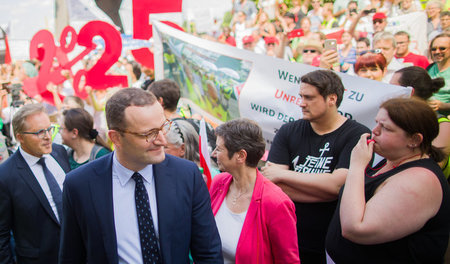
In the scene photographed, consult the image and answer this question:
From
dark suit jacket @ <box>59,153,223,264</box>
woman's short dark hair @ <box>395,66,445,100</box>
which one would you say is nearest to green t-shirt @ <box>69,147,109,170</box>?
dark suit jacket @ <box>59,153,223,264</box>

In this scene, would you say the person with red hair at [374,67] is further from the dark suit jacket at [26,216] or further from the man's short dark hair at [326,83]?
the dark suit jacket at [26,216]

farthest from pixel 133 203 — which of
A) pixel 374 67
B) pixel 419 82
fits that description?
pixel 374 67

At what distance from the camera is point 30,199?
9.57 ft

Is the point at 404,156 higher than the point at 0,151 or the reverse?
higher

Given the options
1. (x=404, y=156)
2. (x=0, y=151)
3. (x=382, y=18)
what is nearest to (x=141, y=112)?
(x=404, y=156)

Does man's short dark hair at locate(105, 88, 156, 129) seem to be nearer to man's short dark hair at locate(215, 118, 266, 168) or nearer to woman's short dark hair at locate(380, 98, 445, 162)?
man's short dark hair at locate(215, 118, 266, 168)

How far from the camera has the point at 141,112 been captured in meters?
1.90

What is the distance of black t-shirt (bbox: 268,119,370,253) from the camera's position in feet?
9.02

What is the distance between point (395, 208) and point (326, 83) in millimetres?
1236

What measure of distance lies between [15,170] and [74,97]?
3182 millimetres

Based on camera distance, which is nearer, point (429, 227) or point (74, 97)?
point (429, 227)

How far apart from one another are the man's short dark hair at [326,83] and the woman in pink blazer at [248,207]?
2.26 feet

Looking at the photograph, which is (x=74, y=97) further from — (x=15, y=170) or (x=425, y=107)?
(x=425, y=107)

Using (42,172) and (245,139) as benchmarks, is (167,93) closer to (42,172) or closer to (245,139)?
(42,172)
